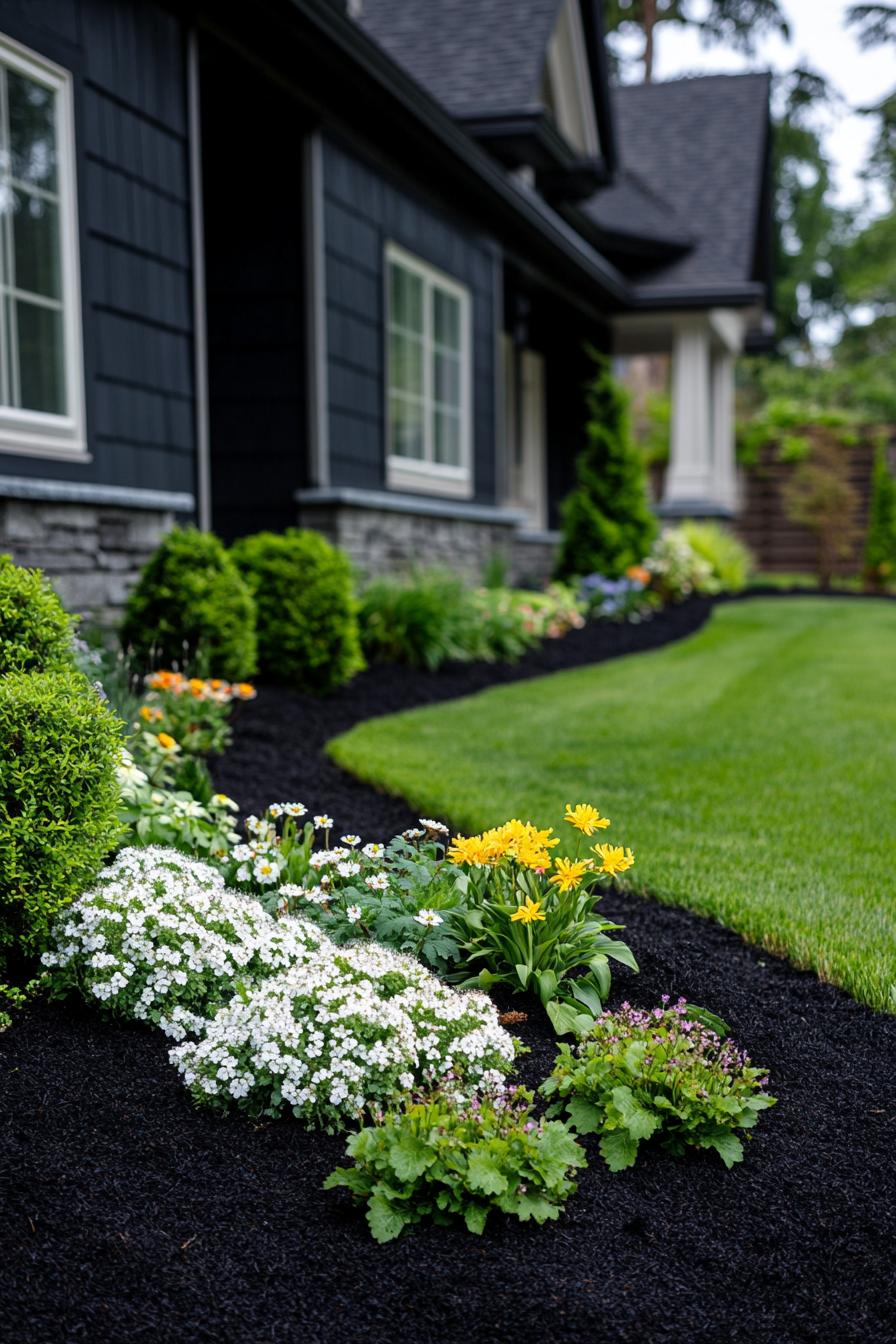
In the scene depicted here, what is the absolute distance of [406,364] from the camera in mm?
8781

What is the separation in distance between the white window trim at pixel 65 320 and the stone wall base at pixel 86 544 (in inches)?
9.9

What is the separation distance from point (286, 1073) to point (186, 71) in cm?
534

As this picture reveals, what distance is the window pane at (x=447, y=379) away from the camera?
31.0 ft

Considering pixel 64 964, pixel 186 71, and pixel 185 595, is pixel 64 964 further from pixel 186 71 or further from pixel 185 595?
pixel 186 71

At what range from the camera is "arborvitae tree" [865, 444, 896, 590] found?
1602 centimetres

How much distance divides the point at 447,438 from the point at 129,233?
4174 mm

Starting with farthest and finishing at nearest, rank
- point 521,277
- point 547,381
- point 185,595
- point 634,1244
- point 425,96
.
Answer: point 547,381 < point 521,277 < point 425,96 < point 185,595 < point 634,1244

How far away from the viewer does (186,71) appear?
6062mm

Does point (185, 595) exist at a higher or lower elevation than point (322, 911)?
higher

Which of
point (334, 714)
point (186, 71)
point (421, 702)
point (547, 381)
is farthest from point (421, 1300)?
point (547, 381)

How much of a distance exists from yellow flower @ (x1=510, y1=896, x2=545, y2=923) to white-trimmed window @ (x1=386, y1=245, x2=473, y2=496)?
5.95 meters

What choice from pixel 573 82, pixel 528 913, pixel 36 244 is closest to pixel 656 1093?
pixel 528 913

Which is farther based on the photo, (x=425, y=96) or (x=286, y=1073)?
(x=425, y=96)

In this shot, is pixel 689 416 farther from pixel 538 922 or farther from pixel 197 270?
pixel 538 922
